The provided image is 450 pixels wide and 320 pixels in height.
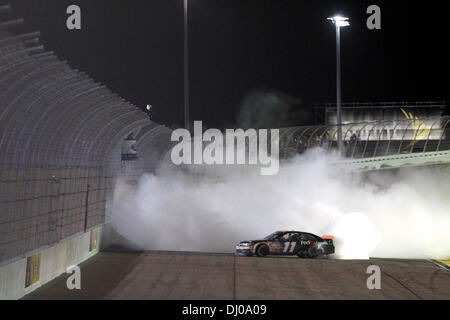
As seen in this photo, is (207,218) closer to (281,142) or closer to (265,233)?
(265,233)

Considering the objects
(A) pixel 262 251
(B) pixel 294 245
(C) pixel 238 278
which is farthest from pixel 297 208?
(C) pixel 238 278

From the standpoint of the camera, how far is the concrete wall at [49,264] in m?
10.9

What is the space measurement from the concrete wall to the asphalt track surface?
0.73ft

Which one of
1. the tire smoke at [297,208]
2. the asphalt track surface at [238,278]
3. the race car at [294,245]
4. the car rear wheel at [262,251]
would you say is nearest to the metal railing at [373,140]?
the tire smoke at [297,208]

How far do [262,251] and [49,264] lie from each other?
283 inches

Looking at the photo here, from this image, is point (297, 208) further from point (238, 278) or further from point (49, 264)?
point (49, 264)

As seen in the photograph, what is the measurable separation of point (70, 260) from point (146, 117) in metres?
5.34

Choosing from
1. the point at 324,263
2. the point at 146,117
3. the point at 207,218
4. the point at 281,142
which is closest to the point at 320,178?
the point at 281,142

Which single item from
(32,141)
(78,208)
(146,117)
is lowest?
(78,208)

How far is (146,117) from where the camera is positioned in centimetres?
1825

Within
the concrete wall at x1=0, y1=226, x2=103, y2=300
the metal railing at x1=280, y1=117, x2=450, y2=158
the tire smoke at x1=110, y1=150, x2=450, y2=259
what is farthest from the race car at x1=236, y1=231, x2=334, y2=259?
the metal railing at x1=280, y1=117, x2=450, y2=158

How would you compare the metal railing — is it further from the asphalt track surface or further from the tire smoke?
the asphalt track surface

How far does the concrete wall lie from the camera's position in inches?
427
